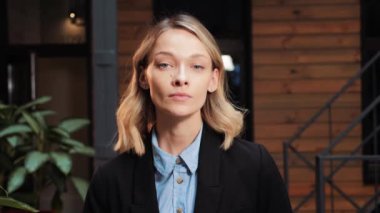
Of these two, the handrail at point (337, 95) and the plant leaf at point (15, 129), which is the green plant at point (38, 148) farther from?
the handrail at point (337, 95)

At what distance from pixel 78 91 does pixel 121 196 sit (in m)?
6.10

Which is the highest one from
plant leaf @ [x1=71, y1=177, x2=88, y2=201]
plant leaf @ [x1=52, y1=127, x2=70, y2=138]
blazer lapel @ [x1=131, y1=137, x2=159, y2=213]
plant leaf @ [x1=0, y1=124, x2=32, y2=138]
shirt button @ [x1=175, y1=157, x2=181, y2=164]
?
shirt button @ [x1=175, y1=157, x2=181, y2=164]

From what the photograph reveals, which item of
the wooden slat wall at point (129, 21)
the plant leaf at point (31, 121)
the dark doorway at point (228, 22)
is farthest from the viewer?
the dark doorway at point (228, 22)

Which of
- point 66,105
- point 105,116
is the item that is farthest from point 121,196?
point 66,105

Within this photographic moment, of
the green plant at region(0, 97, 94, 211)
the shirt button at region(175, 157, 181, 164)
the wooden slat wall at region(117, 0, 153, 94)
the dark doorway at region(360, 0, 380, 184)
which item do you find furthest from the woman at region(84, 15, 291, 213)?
the dark doorway at region(360, 0, 380, 184)

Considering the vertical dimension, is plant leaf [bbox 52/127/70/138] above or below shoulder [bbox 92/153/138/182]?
below

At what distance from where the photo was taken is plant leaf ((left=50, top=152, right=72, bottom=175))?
4.86 m

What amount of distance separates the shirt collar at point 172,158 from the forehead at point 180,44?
0.21 m

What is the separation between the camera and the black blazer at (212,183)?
67.3 inches

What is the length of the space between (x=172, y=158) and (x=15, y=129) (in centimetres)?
335

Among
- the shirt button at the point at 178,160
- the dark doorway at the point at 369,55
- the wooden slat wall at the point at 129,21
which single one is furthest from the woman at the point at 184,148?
the dark doorway at the point at 369,55

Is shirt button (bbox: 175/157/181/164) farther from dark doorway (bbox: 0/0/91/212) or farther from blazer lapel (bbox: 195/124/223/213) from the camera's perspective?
dark doorway (bbox: 0/0/91/212)

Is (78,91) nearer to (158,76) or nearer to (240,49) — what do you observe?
(240,49)

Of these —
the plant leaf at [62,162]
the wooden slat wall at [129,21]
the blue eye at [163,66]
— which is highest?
the wooden slat wall at [129,21]
